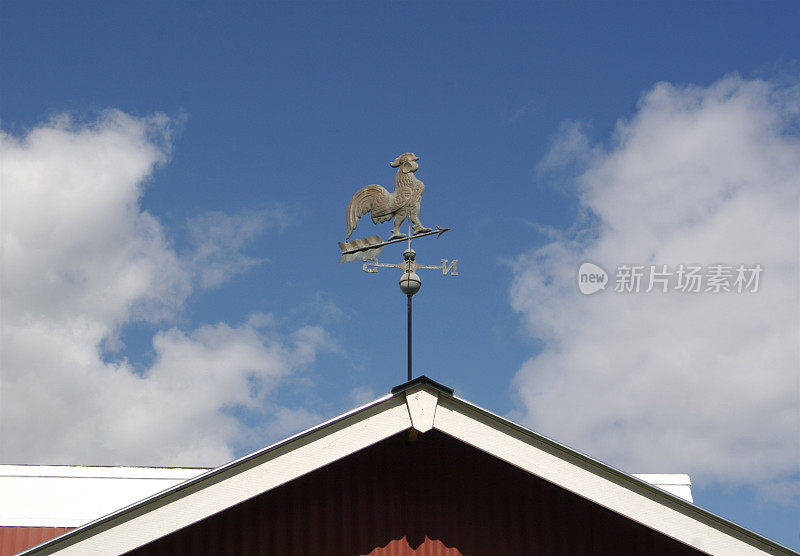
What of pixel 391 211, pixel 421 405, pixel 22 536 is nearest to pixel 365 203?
pixel 391 211

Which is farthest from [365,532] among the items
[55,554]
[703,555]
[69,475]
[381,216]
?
[69,475]

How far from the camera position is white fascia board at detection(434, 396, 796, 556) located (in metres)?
5.78

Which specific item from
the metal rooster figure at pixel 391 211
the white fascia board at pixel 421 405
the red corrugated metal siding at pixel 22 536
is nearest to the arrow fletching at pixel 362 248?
the metal rooster figure at pixel 391 211

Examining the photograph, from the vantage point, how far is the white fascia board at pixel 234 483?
5480 mm

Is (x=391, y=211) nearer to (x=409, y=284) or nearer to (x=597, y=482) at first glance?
(x=409, y=284)

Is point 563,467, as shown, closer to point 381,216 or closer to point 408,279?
point 408,279

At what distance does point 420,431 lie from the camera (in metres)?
5.97

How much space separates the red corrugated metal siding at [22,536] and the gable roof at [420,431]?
163 inches

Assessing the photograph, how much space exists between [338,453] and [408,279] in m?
2.24

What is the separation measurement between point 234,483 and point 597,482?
271 centimetres

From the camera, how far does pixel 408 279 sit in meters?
7.68

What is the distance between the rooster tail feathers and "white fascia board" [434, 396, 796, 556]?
124 inches

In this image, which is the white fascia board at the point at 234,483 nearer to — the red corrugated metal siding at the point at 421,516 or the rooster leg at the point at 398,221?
the red corrugated metal siding at the point at 421,516

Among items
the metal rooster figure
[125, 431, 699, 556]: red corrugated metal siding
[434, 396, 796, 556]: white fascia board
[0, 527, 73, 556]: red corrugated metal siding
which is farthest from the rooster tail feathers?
[0, 527, 73, 556]: red corrugated metal siding
